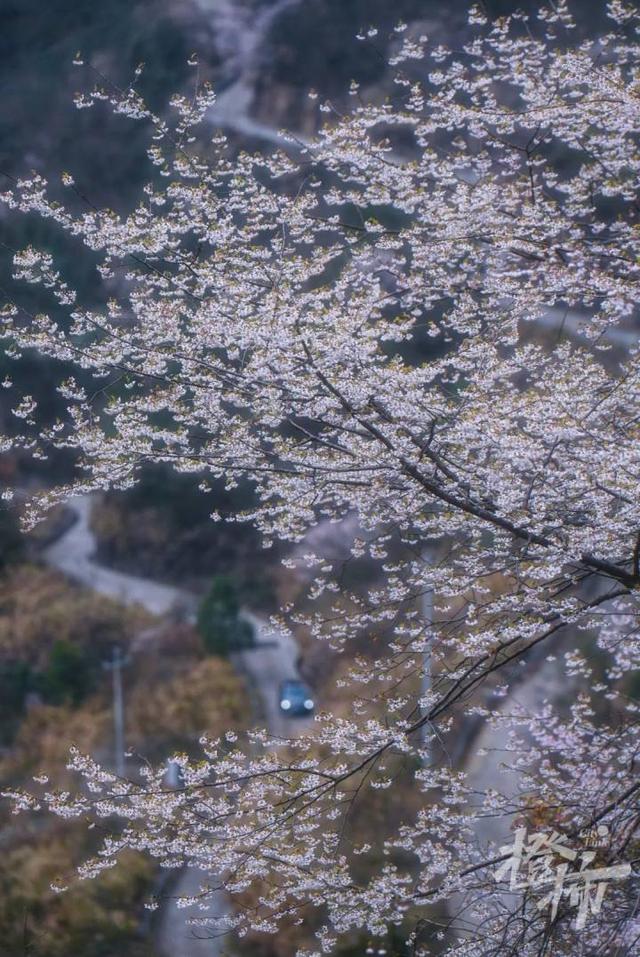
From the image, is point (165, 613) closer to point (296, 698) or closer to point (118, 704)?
point (118, 704)

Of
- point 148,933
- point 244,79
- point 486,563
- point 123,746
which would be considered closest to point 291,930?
point 148,933

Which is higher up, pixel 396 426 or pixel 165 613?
pixel 165 613

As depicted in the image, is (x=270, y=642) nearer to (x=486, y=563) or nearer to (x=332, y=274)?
(x=332, y=274)

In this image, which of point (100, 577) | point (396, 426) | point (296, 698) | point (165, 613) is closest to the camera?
point (396, 426)

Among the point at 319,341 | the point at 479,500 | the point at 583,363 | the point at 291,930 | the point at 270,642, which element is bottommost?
the point at 291,930

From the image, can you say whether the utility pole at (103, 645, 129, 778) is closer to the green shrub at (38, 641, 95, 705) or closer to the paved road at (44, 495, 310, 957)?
the green shrub at (38, 641, 95, 705)

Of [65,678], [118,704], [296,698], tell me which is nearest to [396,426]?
[296,698]

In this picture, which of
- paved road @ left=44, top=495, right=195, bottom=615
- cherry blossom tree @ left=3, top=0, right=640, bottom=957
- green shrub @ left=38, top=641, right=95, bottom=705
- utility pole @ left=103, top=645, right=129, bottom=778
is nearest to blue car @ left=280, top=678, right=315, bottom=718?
utility pole @ left=103, top=645, right=129, bottom=778
